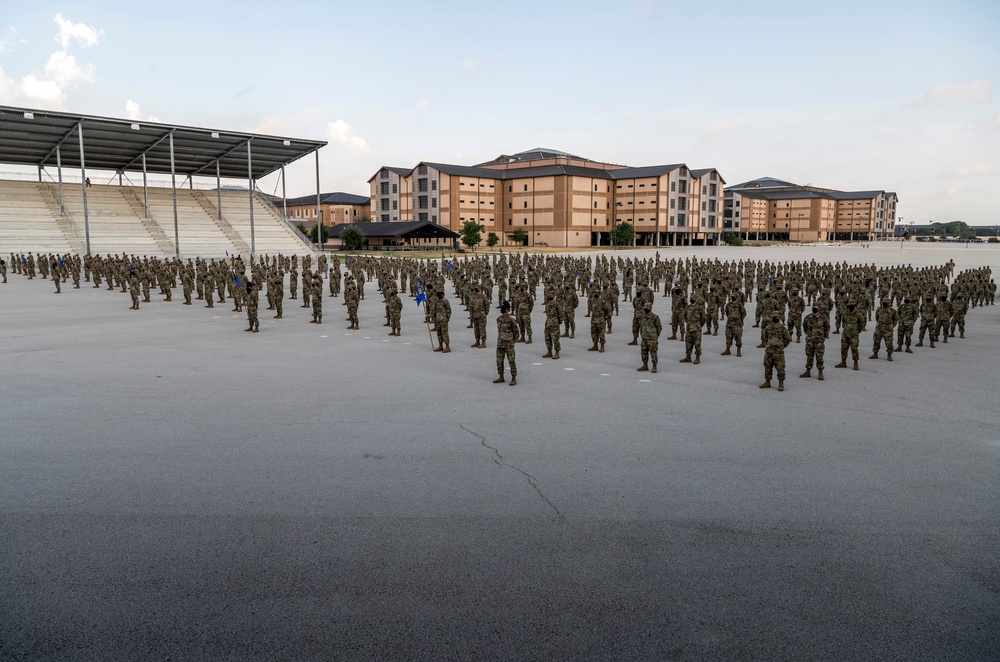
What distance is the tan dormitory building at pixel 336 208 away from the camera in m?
97.7

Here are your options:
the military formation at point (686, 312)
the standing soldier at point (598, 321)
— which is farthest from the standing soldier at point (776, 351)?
the standing soldier at point (598, 321)

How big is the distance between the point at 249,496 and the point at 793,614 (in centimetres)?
498

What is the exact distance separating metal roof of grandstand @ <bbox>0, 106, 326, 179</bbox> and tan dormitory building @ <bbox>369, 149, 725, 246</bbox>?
92.5 feet

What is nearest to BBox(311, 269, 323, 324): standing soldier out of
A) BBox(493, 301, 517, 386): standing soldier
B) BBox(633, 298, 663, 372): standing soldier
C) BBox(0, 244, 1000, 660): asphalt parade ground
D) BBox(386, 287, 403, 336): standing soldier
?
BBox(386, 287, 403, 336): standing soldier

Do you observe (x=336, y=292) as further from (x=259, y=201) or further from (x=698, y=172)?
(x=698, y=172)

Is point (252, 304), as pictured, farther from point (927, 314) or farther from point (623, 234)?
point (623, 234)

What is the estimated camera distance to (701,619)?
446cm

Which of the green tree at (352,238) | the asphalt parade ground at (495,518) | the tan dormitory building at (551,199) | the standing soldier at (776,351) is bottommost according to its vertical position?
the asphalt parade ground at (495,518)

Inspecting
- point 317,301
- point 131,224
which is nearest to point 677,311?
point 317,301

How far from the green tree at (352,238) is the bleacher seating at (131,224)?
23.9 ft

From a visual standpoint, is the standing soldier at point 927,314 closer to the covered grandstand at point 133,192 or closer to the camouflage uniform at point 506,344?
the camouflage uniform at point 506,344

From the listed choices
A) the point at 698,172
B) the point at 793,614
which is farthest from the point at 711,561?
the point at 698,172

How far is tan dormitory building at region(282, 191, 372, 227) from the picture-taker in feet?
320

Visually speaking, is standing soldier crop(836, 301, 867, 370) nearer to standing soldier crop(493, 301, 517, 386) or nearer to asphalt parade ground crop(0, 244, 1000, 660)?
asphalt parade ground crop(0, 244, 1000, 660)
